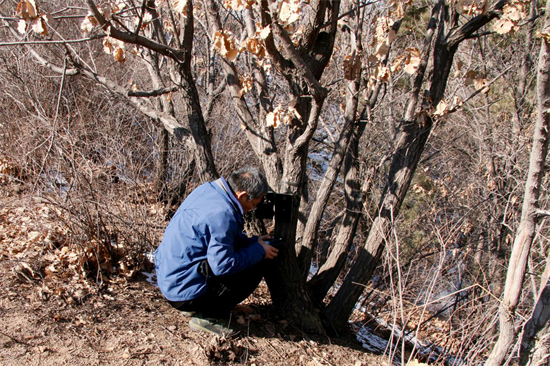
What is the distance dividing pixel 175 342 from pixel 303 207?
1.77m

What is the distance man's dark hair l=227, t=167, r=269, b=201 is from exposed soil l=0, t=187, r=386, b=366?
98cm

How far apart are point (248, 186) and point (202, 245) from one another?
0.49m

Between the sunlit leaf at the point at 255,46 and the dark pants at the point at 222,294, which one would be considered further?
the dark pants at the point at 222,294

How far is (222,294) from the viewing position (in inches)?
119

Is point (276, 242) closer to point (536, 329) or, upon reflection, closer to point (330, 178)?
point (330, 178)

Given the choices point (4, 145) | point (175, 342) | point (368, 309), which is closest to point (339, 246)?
point (368, 309)

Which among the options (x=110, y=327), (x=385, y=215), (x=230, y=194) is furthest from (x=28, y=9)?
(x=385, y=215)

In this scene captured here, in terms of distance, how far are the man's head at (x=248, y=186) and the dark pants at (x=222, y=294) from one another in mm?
515

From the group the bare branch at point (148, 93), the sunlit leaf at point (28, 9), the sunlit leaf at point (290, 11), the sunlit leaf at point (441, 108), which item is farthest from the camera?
the bare branch at point (148, 93)

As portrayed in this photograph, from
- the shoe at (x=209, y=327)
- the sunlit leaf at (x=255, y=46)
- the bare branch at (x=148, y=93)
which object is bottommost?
the shoe at (x=209, y=327)

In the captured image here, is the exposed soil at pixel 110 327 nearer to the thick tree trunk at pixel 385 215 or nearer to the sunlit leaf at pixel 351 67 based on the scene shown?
the thick tree trunk at pixel 385 215

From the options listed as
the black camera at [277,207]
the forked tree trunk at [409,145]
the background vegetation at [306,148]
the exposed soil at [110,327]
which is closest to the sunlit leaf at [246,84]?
the background vegetation at [306,148]

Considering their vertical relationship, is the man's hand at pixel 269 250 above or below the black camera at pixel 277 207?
below

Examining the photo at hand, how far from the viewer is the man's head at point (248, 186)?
9.55 ft
